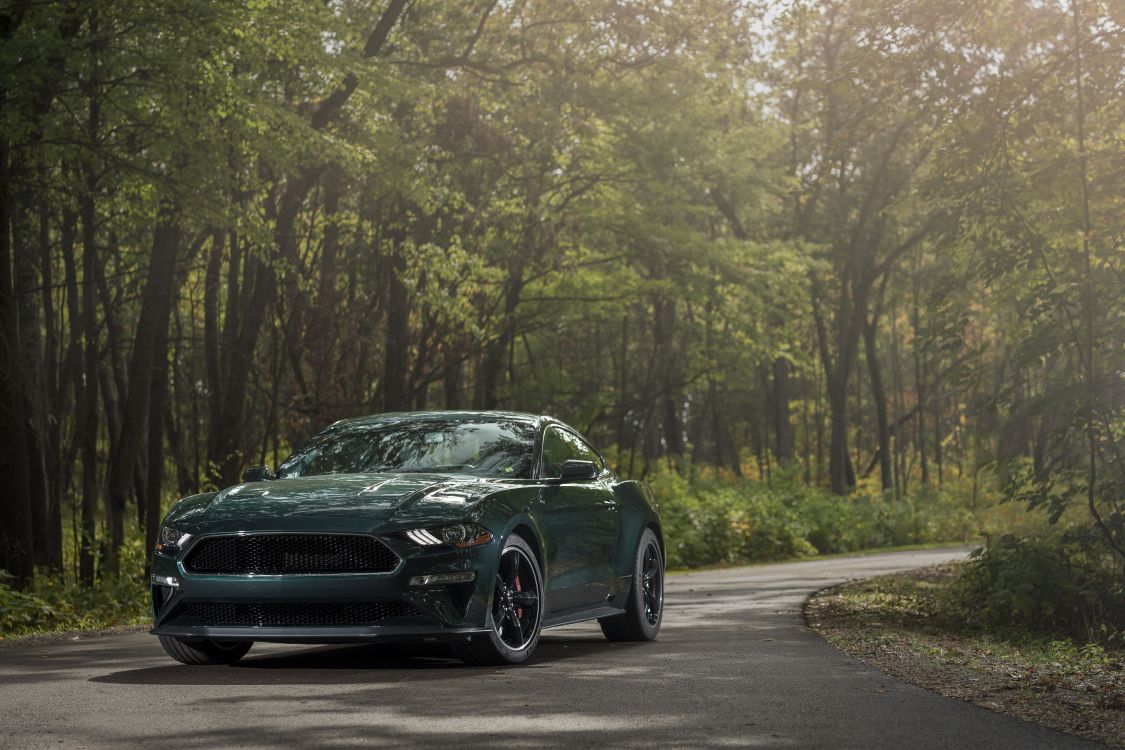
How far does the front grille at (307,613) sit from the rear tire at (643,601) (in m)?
3.05

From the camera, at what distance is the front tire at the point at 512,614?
380 inches

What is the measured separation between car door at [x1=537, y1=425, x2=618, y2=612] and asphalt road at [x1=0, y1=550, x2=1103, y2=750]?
472 millimetres

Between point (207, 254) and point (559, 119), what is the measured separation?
24.0 ft

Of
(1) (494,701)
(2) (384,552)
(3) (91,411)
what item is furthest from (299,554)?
(3) (91,411)

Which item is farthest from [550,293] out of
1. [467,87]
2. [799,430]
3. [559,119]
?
[799,430]

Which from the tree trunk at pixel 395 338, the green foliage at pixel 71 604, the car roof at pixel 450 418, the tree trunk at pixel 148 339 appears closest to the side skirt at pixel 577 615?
the car roof at pixel 450 418

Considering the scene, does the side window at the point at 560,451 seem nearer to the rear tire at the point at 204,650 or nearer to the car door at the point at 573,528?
the car door at the point at 573,528

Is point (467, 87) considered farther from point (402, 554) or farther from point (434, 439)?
point (402, 554)

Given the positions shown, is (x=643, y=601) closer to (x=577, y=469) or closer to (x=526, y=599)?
(x=577, y=469)

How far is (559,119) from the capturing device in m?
31.2

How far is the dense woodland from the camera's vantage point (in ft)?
53.9

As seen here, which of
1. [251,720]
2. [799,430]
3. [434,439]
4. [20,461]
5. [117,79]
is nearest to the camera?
[251,720]

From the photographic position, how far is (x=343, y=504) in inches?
373

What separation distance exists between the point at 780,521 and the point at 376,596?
2669 centimetres
